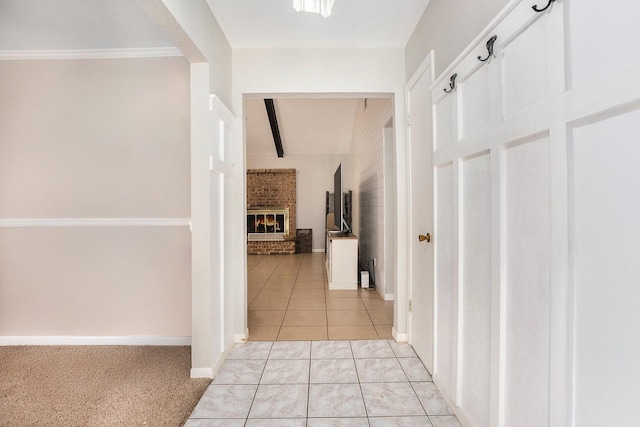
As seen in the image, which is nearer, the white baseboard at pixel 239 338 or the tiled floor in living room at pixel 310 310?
the white baseboard at pixel 239 338

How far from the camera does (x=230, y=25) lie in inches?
87.1

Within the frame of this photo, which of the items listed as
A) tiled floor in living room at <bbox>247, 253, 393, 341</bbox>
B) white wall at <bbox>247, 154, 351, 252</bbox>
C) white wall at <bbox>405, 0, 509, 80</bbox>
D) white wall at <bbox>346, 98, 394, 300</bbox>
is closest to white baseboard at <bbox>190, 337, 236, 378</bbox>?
tiled floor in living room at <bbox>247, 253, 393, 341</bbox>

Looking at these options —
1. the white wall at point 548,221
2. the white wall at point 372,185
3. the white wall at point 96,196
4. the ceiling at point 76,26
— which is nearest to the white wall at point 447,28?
the white wall at point 548,221

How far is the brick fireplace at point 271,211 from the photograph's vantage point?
7.48 m

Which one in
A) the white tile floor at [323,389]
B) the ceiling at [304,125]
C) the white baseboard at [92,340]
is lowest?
the white tile floor at [323,389]

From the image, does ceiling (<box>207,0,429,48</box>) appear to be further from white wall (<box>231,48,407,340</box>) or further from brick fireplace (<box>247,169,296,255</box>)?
brick fireplace (<box>247,169,296,255</box>)

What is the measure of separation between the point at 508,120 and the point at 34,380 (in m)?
3.01

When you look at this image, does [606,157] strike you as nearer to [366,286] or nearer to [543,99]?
[543,99]

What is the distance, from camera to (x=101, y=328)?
2.47 m

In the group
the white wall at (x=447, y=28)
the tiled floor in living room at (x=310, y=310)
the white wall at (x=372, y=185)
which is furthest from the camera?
the white wall at (x=372, y=185)

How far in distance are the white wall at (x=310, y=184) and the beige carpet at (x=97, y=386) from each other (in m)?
5.50

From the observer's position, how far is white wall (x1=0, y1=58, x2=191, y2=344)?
244 centimetres

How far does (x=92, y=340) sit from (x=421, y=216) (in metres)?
2.76

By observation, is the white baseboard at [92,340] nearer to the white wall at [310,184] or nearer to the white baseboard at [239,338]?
the white baseboard at [239,338]
